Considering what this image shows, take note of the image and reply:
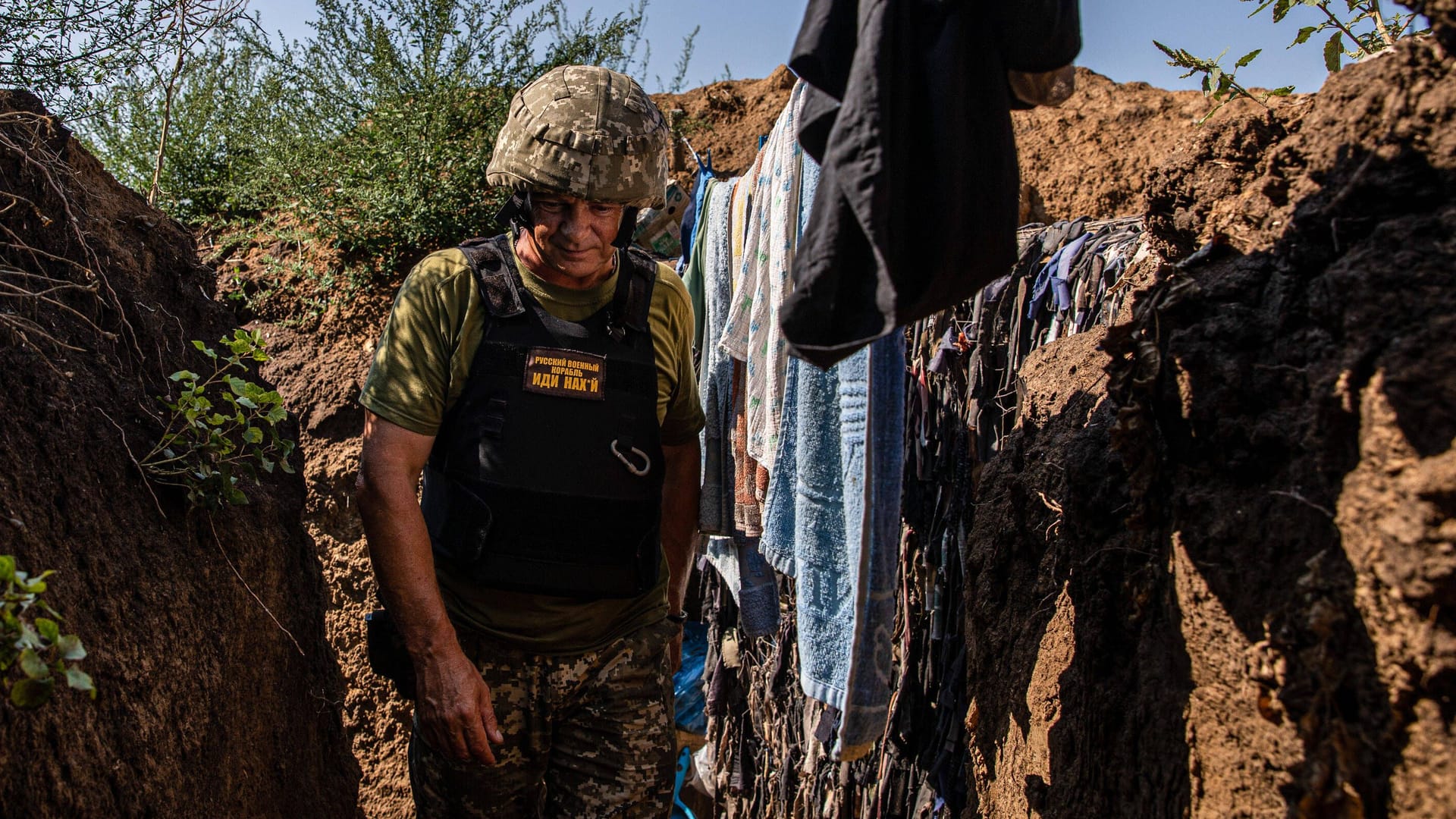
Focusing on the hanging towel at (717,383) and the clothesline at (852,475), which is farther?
the hanging towel at (717,383)

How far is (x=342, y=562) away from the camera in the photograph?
4.71 m

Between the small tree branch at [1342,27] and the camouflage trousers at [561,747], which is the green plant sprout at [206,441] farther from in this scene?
the small tree branch at [1342,27]

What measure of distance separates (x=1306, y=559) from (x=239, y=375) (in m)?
3.14

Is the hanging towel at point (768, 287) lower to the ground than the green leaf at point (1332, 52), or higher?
lower

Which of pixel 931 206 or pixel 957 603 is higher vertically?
pixel 931 206

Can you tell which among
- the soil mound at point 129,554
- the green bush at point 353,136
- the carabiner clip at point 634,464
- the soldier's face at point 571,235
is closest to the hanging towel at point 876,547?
the carabiner clip at point 634,464

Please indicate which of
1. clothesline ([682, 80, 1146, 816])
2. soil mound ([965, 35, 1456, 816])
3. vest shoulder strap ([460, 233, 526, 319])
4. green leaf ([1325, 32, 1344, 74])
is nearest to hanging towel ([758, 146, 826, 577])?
clothesline ([682, 80, 1146, 816])

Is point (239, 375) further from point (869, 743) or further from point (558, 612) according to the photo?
point (869, 743)

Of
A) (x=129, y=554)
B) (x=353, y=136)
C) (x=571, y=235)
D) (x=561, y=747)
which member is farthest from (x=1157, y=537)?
(x=353, y=136)

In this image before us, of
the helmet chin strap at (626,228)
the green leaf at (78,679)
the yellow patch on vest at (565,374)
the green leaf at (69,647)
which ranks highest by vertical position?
the helmet chin strap at (626,228)

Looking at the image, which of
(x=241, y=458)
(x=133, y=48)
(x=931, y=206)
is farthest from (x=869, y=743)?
(x=133, y=48)

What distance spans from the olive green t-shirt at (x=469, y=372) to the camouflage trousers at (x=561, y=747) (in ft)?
0.19

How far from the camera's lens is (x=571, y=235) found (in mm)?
2451

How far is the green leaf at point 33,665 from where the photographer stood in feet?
4.66
